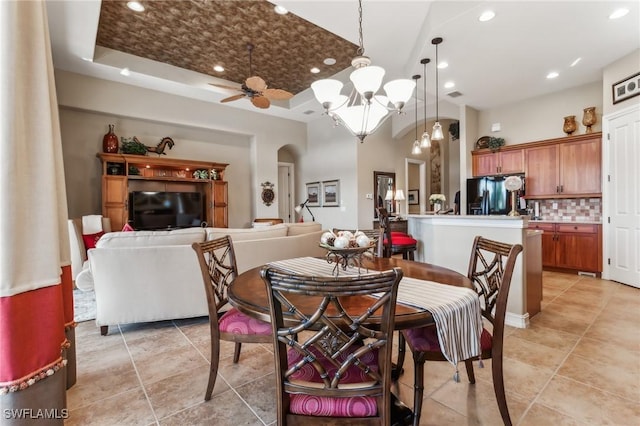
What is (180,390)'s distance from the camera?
6.17ft

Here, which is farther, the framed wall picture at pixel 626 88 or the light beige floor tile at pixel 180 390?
the framed wall picture at pixel 626 88

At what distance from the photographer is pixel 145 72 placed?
4859 millimetres

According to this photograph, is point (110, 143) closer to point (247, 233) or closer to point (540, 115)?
point (247, 233)

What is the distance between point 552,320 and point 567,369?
1.01 m

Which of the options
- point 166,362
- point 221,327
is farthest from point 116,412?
point 221,327

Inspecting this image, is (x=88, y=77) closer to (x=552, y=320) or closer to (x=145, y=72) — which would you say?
(x=145, y=72)

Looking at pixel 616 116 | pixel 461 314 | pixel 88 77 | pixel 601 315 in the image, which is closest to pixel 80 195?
pixel 88 77

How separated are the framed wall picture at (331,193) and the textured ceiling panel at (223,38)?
2.53 meters

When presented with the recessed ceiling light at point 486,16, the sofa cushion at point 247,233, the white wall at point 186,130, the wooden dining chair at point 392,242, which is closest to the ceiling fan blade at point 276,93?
the sofa cushion at point 247,233

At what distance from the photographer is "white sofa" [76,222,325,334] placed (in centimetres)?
263

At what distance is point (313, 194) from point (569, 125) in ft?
17.4

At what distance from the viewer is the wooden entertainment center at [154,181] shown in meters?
5.01

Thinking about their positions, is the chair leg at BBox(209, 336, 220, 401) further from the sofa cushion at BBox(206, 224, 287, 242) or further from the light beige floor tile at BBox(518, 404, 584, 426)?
the light beige floor tile at BBox(518, 404, 584, 426)

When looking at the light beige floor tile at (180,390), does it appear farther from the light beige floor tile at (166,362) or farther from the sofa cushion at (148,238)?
the sofa cushion at (148,238)
